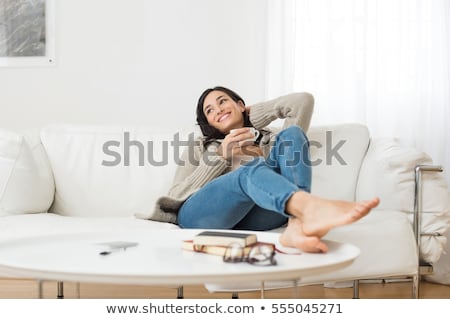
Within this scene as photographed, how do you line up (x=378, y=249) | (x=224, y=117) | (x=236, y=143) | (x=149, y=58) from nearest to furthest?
1. (x=378, y=249)
2. (x=236, y=143)
3. (x=224, y=117)
4. (x=149, y=58)

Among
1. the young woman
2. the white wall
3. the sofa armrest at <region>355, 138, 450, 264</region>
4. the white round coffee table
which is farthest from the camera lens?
the white wall

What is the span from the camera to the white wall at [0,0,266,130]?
343 centimetres

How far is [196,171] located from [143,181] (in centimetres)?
40

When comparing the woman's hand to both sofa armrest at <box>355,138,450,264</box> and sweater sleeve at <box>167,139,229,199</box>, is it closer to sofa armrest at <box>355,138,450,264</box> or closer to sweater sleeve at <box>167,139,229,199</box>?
sweater sleeve at <box>167,139,229,199</box>

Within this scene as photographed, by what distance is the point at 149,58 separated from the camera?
11.4 ft

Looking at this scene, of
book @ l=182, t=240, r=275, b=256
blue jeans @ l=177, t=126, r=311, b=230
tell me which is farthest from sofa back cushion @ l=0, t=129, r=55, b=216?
book @ l=182, t=240, r=275, b=256

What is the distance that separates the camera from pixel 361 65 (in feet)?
11.0

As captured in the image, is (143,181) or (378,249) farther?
(143,181)

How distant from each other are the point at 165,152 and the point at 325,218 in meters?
1.41

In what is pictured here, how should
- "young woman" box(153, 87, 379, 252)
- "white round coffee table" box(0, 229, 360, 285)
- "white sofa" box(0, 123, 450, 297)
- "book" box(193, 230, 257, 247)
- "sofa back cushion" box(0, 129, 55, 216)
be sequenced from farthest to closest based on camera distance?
"sofa back cushion" box(0, 129, 55, 216) < "white sofa" box(0, 123, 450, 297) < "young woman" box(153, 87, 379, 252) < "book" box(193, 230, 257, 247) < "white round coffee table" box(0, 229, 360, 285)

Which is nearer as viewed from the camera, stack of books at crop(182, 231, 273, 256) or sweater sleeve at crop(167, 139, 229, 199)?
stack of books at crop(182, 231, 273, 256)

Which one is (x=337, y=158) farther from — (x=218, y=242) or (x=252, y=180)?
(x=218, y=242)

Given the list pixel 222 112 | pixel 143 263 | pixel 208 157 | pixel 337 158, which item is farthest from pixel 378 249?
pixel 143 263

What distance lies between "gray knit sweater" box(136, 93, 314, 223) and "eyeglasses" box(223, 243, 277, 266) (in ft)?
3.17
